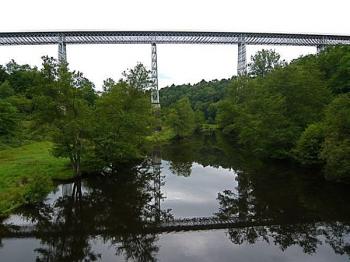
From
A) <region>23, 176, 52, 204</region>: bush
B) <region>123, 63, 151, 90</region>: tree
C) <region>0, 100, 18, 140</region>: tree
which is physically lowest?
<region>23, 176, 52, 204</region>: bush

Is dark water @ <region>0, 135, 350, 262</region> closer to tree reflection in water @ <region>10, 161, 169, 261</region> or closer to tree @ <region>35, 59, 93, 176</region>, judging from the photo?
tree reflection in water @ <region>10, 161, 169, 261</region>

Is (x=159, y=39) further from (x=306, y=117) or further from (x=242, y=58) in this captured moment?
(x=306, y=117)

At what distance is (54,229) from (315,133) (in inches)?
804

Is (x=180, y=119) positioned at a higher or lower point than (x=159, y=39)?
lower

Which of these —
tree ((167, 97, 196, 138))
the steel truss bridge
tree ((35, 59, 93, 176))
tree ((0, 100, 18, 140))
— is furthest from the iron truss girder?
tree ((35, 59, 93, 176))

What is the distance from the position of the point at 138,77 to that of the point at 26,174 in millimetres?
14835

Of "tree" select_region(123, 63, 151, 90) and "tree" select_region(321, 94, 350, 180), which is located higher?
"tree" select_region(123, 63, 151, 90)

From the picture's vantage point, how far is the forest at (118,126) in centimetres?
2427

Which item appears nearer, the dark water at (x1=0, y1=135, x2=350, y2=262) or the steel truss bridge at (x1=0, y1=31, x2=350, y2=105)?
the dark water at (x1=0, y1=135, x2=350, y2=262)

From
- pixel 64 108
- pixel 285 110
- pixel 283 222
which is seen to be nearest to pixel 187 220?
pixel 283 222

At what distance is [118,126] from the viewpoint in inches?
1166

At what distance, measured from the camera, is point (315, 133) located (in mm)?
28391

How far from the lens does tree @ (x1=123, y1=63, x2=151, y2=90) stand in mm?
34875

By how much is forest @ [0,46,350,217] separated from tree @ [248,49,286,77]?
14012 millimetres
